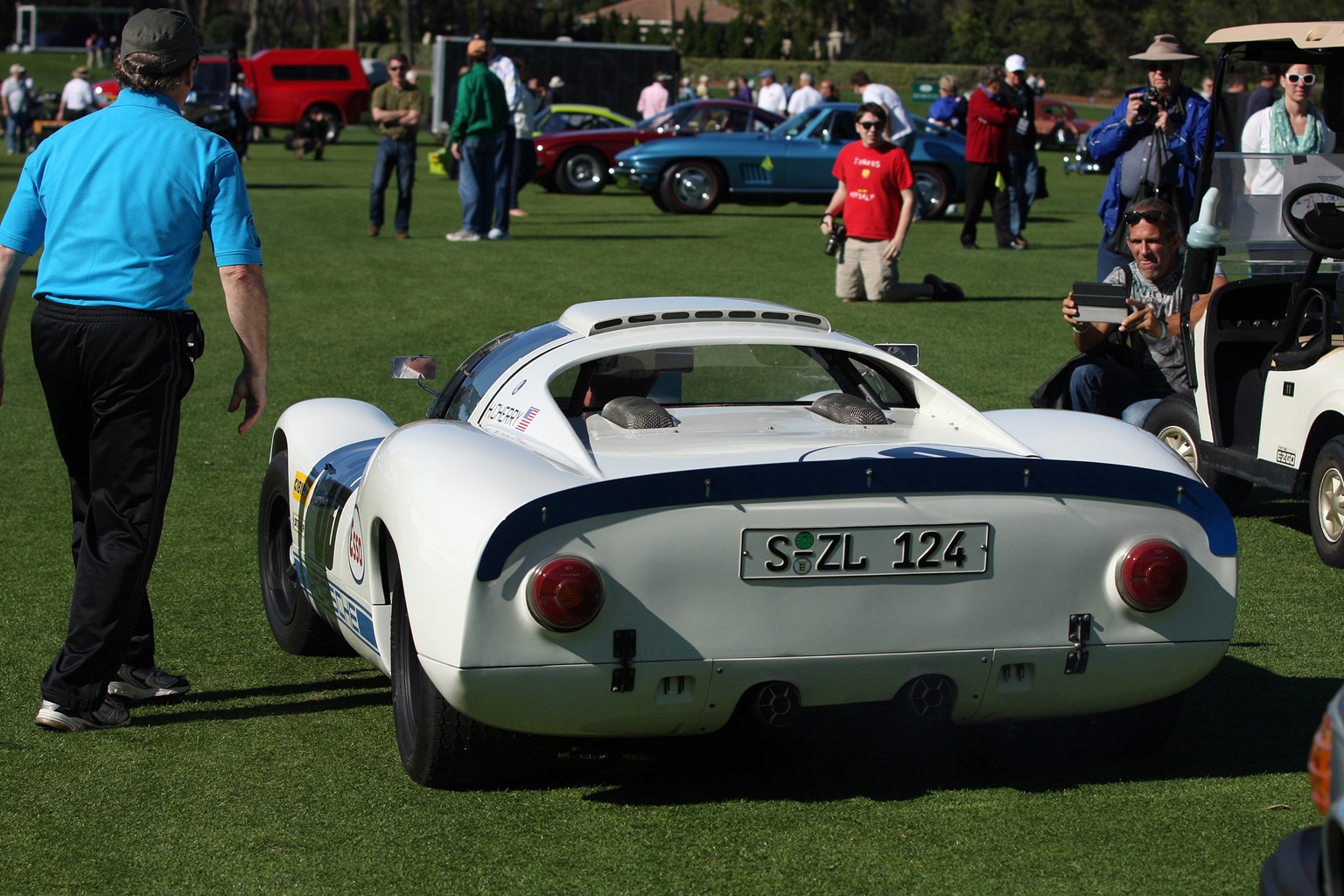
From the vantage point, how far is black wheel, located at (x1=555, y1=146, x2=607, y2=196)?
2356cm

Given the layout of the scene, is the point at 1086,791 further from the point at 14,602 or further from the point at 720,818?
the point at 14,602

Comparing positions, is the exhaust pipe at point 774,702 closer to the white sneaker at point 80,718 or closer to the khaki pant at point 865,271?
the white sneaker at point 80,718

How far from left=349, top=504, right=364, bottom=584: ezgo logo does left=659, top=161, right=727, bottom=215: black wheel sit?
16903 mm

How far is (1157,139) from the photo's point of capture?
9.24 metres

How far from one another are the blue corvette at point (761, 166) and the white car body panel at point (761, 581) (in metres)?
17.0

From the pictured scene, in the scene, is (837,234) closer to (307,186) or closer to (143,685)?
(143,685)

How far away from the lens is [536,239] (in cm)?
1678

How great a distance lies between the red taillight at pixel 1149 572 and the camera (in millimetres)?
3281

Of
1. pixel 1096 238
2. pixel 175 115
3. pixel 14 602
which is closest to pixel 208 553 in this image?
pixel 14 602

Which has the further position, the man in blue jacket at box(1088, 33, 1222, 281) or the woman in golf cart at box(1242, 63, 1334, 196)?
the man in blue jacket at box(1088, 33, 1222, 281)

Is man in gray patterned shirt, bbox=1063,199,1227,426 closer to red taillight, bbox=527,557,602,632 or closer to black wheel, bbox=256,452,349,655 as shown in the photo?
black wheel, bbox=256,452,349,655

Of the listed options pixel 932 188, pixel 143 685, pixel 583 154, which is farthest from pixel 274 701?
pixel 583 154

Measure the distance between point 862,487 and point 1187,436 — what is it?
379cm

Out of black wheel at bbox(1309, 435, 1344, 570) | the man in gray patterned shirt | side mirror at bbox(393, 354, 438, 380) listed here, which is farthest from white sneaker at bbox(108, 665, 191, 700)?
black wheel at bbox(1309, 435, 1344, 570)
